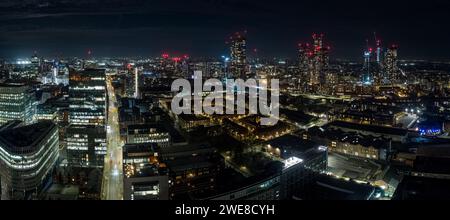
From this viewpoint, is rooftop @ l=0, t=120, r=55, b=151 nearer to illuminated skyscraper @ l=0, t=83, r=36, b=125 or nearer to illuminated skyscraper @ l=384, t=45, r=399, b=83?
illuminated skyscraper @ l=0, t=83, r=36, b=125

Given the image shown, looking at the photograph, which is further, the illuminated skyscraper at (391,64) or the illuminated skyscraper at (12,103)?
the illuminated skyscraper at (391,64)

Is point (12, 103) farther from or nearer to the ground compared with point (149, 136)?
farther from the ground

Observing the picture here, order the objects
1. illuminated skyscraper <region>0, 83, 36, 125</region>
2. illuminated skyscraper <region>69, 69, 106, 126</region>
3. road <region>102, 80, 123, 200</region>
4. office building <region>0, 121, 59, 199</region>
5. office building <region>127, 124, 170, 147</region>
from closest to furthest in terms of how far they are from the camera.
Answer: road <region>102, 80, 123, 200</region>, office building <region>0, 121, 59, 199</region>, office building <region>127, 124, 170, 147</region>, illuminated skyscraper <region>69, 69, 106, 126</region>, illuminated skyscraper <region>0, 83, 36, 125</region>

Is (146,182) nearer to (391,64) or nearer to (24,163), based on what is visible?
(24,163)

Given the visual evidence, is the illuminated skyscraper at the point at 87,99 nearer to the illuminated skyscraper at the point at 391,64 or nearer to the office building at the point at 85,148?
the office building at the point at 85,148

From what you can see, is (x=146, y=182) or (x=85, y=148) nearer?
(x=146, y=182)

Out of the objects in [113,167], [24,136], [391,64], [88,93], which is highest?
[391,64]

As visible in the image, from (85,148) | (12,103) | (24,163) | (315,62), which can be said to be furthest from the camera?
(315,62)

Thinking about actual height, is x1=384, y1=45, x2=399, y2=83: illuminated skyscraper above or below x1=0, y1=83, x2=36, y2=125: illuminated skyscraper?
above

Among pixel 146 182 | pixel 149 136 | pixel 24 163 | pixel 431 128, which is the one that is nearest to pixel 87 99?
pixel 149 136

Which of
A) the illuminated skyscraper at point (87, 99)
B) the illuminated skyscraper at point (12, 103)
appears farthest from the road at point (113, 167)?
the illuminated skyscraper at point (12, 103)

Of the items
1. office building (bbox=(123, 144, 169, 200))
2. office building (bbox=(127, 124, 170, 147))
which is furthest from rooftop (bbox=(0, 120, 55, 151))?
office building (bbox=(127, 124, 170, 147))
